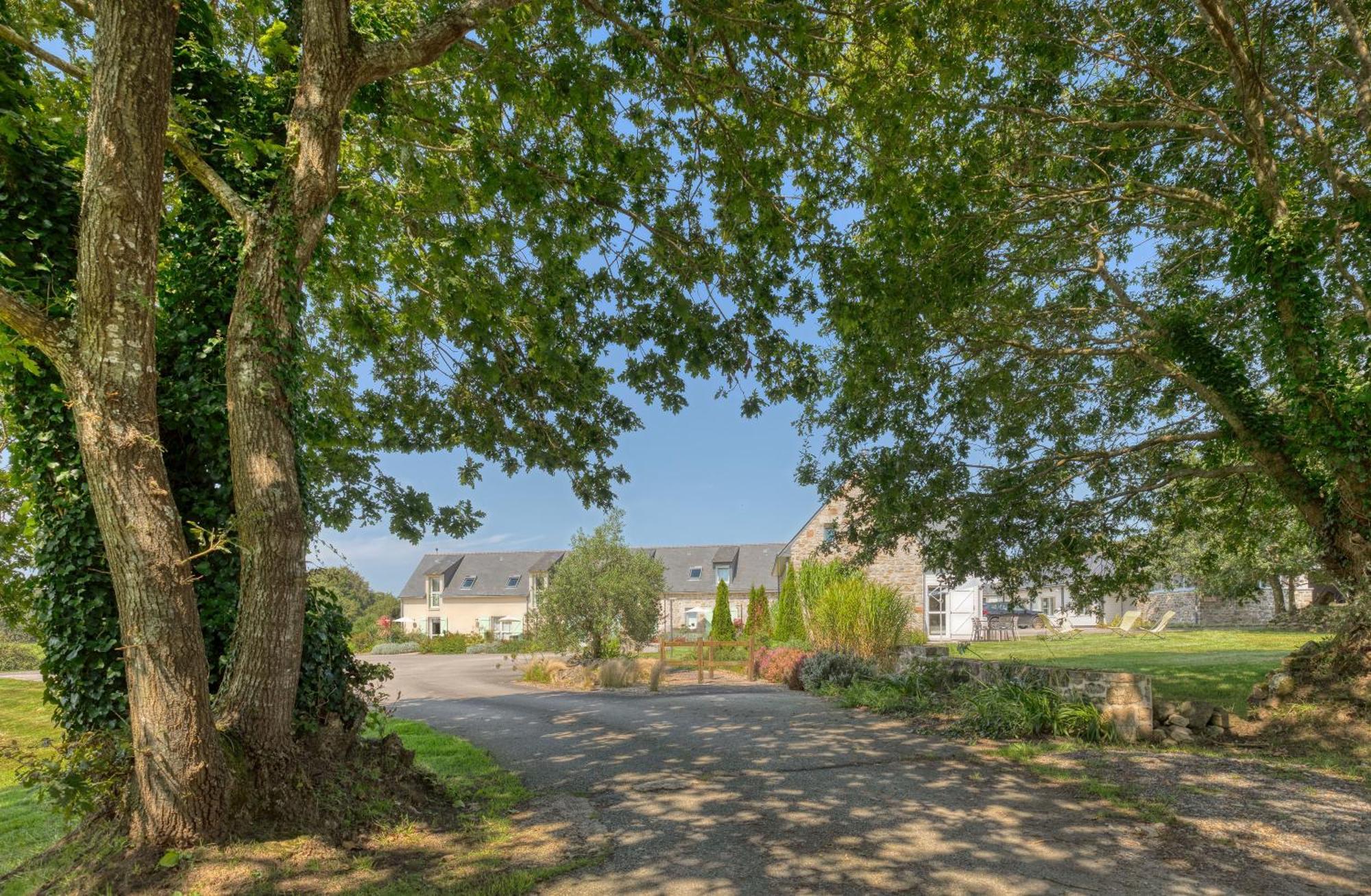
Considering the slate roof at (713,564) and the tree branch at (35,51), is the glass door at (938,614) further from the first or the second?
the tree branch at (35,51)

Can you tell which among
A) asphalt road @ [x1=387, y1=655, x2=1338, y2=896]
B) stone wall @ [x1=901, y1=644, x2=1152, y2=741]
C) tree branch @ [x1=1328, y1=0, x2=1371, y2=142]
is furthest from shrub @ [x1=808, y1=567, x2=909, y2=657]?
tree branch @ [x1=1328, y1=0, x2=1371, y2=142]

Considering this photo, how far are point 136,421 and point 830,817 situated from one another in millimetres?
5474

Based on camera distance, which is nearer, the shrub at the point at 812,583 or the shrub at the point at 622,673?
the shrub at the point at 622,673

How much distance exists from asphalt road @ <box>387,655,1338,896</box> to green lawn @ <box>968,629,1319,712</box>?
414 centimetres

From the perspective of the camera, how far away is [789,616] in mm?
20750

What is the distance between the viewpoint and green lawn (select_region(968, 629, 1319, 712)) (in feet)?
39.1

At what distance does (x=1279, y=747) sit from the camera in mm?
7961

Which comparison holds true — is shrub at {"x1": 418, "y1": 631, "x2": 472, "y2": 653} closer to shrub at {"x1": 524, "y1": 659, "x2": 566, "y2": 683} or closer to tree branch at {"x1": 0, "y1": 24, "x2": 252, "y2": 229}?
shrub at {"x1": 524, "y1": 659, "x2": 566, "y2": 683}

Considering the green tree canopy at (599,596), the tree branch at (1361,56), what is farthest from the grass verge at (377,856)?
the green tree canopy at (599,596)

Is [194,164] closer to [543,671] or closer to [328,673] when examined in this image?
[328,673]

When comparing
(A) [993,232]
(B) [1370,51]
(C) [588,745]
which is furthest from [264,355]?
(B) [1370,51]

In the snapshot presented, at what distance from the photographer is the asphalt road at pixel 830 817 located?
4277mm

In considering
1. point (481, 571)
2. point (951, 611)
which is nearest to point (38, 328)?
point (951, 611)

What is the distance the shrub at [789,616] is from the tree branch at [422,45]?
17119 millimetres
